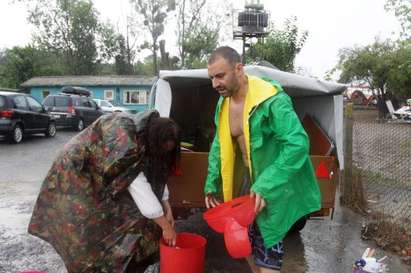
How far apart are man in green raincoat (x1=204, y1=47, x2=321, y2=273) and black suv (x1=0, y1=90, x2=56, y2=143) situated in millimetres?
12890

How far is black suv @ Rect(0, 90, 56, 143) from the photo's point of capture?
1462cm

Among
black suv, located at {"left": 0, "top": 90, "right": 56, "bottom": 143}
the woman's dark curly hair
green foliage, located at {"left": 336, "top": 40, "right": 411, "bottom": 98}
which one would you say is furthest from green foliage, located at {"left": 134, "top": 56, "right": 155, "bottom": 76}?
the woman's dark curly hair

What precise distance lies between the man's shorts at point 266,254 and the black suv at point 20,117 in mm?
13150

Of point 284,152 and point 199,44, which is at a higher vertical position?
point 199,44

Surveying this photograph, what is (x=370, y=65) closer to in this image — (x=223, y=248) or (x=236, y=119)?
(x=223, y=248)

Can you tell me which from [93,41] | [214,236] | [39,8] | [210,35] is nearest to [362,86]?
[210,35]

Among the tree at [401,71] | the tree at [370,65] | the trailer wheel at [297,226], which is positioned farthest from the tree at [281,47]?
the tree at [370,65]

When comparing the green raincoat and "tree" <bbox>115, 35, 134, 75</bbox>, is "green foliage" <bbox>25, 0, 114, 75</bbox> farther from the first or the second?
the green raincoat

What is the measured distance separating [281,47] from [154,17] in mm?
38413

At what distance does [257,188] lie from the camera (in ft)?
9.61

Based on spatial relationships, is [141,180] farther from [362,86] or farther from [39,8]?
[39,8]

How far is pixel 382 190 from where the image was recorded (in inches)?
317

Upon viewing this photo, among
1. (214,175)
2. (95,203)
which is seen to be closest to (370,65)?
(214,175)

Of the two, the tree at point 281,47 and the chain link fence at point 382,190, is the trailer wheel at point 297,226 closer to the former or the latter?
the chain link fence at point 382,190
